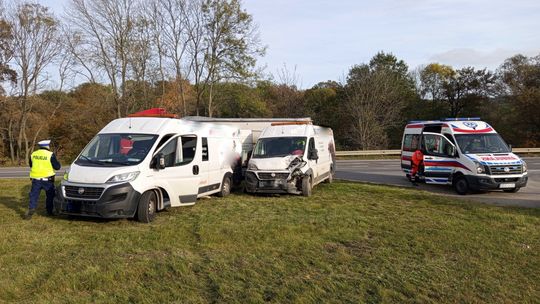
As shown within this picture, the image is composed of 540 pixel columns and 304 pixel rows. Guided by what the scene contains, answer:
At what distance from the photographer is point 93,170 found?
27.2 ft

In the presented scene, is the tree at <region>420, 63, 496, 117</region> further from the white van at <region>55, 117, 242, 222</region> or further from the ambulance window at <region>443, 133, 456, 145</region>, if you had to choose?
the white van at <region>55, 117, 242, 222</region>

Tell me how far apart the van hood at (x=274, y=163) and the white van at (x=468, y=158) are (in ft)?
17.3

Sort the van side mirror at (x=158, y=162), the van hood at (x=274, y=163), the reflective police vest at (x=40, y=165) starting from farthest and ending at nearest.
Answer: the van hood at (x=274, y=163) < the reflective police vest at (x=40, y=165) < the van side mirror at (x=158, y=162)

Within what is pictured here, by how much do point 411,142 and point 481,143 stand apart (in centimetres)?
291

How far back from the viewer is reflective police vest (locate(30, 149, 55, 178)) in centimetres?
890

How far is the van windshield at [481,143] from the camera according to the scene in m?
13.2

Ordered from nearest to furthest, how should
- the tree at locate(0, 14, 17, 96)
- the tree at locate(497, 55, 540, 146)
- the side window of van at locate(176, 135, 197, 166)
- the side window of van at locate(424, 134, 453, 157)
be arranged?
the side window of van at locate(176, 135, 197, 166), the side window of van at locate(424, 134, 453, 157), the tree at locate(0, 14, 17, 96), the tree at locate(497, 55, 540, 146)

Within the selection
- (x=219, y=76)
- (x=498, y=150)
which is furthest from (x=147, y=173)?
(x=219, y=76)

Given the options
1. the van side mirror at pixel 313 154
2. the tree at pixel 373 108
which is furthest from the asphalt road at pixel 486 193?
the tree at pixel 373 108

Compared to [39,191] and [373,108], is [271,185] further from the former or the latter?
[373,108]

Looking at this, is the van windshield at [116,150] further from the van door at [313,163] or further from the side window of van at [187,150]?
the van door at [313,163]

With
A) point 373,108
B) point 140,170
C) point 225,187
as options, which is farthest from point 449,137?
point 373,108

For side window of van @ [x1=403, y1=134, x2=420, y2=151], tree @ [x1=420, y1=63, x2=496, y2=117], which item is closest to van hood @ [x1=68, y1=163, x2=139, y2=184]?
side window of van @ [x1=403, y1=134, x2=420, y2=151]

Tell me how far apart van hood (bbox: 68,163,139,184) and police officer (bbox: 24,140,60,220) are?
933mm
